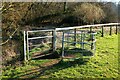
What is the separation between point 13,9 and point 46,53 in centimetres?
278

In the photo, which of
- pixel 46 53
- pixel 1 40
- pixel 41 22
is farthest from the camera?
pixel 41 22

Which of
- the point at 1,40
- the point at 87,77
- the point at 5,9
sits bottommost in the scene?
the point at 87,77

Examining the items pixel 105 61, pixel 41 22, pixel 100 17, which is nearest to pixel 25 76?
pixel 105 61

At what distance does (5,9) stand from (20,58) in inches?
97.2

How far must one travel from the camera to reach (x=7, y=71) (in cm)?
757

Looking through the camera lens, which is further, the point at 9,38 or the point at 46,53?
the point at 9,38

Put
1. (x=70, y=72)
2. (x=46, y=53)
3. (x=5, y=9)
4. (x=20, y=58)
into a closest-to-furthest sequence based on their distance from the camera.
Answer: (x=70, y=72), (x=20, y=58), (x=46, y=53), (x=5, y=9)

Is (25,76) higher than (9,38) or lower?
lower

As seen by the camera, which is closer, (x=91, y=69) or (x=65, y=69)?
(x=65, y=69)

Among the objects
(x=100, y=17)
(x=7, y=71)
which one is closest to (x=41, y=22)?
(x=100, y=17)

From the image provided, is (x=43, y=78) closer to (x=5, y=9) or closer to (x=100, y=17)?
(x=5, y=9)

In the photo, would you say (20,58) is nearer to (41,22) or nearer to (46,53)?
(46,53)

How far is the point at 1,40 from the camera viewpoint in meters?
10.7

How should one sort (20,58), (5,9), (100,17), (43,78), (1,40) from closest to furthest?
(43,78), (20,58), (5,9), (1,40), (100,17)
